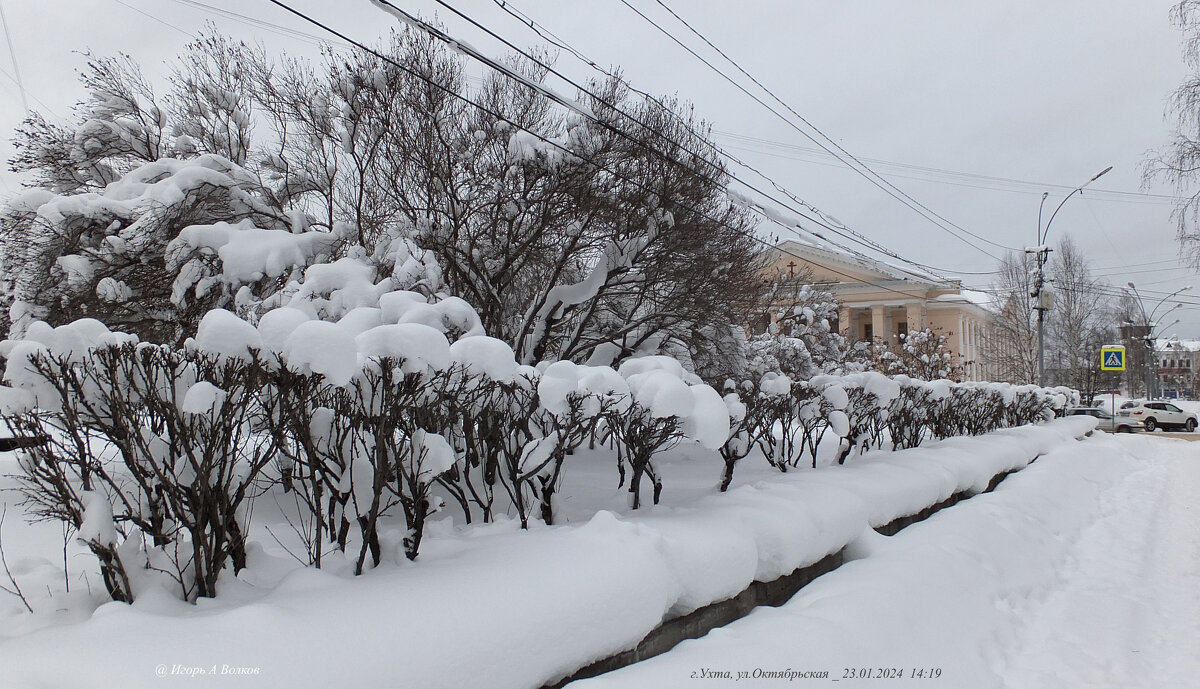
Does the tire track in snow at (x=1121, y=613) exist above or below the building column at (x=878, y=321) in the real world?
below

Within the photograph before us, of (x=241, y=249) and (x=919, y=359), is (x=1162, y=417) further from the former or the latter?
(x=241, y=249)

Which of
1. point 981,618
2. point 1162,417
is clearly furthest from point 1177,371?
point 981,618

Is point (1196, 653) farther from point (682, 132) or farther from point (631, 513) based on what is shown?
point (682, 132)

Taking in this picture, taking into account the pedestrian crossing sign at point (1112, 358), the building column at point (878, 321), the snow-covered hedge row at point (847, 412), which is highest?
the building column at point (878, 321)

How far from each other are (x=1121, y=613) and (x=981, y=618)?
1.63m

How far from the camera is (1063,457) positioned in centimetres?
1462

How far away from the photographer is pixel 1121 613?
6129 millimetres

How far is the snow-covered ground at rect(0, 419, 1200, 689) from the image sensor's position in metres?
3.32

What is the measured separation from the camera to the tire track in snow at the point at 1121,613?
4902 mm

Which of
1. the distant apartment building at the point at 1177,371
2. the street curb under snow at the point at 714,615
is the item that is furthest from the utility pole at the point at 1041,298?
the distant apartment building at the point at 1177,371

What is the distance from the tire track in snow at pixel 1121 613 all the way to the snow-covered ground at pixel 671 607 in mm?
27

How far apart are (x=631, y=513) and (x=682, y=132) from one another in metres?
7.27

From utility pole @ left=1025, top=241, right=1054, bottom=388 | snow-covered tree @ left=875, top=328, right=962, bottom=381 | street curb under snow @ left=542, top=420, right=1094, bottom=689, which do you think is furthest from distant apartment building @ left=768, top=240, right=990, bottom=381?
street curb under snow @ left=542, top=420, right=1094, bottom=689

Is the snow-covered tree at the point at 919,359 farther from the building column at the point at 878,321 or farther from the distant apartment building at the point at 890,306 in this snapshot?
the building column at the point at 878,321
